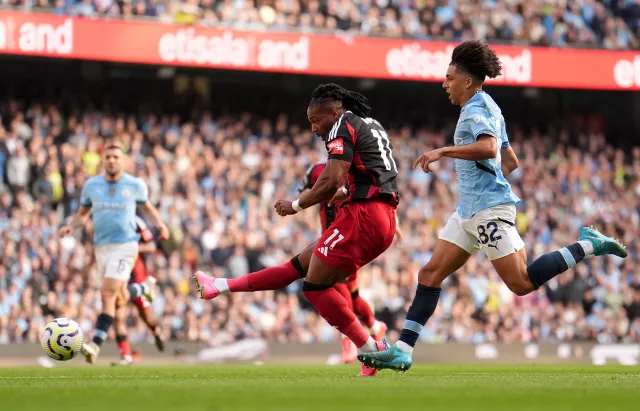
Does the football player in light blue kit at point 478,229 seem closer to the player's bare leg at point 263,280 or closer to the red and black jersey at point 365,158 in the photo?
the red and black jersey at point 365,158

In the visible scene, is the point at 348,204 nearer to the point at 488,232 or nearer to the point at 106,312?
the point at 488,232

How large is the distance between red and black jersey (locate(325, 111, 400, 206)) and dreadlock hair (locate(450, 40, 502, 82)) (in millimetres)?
867

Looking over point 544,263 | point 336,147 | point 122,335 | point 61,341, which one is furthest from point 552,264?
point 122,335

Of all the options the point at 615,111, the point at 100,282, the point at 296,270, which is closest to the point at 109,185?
the point at 100,282

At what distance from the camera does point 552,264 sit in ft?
27.7

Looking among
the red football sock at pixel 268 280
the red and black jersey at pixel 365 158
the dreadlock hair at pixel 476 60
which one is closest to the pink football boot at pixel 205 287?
the red football sock at pixel 268 280

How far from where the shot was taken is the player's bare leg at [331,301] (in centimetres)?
861

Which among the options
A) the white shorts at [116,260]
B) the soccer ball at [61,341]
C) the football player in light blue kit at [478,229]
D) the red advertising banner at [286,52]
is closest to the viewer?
the football player in light blue kit at [478,229]

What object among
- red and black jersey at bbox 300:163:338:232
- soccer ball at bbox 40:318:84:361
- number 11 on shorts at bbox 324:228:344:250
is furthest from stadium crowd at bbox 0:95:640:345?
number 11 on shorts at bbox 324:228:344:250

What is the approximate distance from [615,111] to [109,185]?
1863 cm

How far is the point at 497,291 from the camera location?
21.2 m

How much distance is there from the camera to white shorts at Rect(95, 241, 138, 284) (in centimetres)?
1289

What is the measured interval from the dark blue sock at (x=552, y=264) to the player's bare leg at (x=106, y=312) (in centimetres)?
572

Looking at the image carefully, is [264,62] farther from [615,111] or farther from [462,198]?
[462,198]
